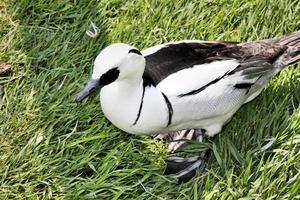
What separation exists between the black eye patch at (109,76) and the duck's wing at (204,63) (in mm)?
176

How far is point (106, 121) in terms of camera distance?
8.48 ft

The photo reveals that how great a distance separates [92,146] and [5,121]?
38 centimetres

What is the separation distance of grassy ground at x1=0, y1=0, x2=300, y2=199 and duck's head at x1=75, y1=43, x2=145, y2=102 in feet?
1.44

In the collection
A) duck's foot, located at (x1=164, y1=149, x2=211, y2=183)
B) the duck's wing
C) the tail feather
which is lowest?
duck's foot, located at (x1=164, y1=149, x2=211, y2=183)

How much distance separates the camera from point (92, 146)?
251 centimetres

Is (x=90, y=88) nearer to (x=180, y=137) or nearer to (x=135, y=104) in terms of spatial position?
(x=135, y=104)

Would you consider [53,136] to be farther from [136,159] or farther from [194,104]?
[194,104]

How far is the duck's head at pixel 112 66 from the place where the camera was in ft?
6.78

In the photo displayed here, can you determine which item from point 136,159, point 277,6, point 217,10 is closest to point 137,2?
point 217,10

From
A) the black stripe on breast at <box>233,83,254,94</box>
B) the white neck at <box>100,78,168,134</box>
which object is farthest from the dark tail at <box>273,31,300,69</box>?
the white neck at <box>100,78,168,134</box>

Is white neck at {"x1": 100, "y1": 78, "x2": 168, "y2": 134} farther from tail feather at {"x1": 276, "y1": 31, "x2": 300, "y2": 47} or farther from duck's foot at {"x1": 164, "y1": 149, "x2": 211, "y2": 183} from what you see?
tail feather at {"x1": 276, "y1": 31, "x2": 300, "y2": 47}

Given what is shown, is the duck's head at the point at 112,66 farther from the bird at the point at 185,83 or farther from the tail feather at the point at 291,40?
the tail feather at the point at 291,40

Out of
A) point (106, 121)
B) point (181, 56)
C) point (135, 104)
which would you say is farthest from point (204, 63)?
point (106, 121)

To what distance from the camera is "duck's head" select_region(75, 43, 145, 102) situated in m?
2.07
